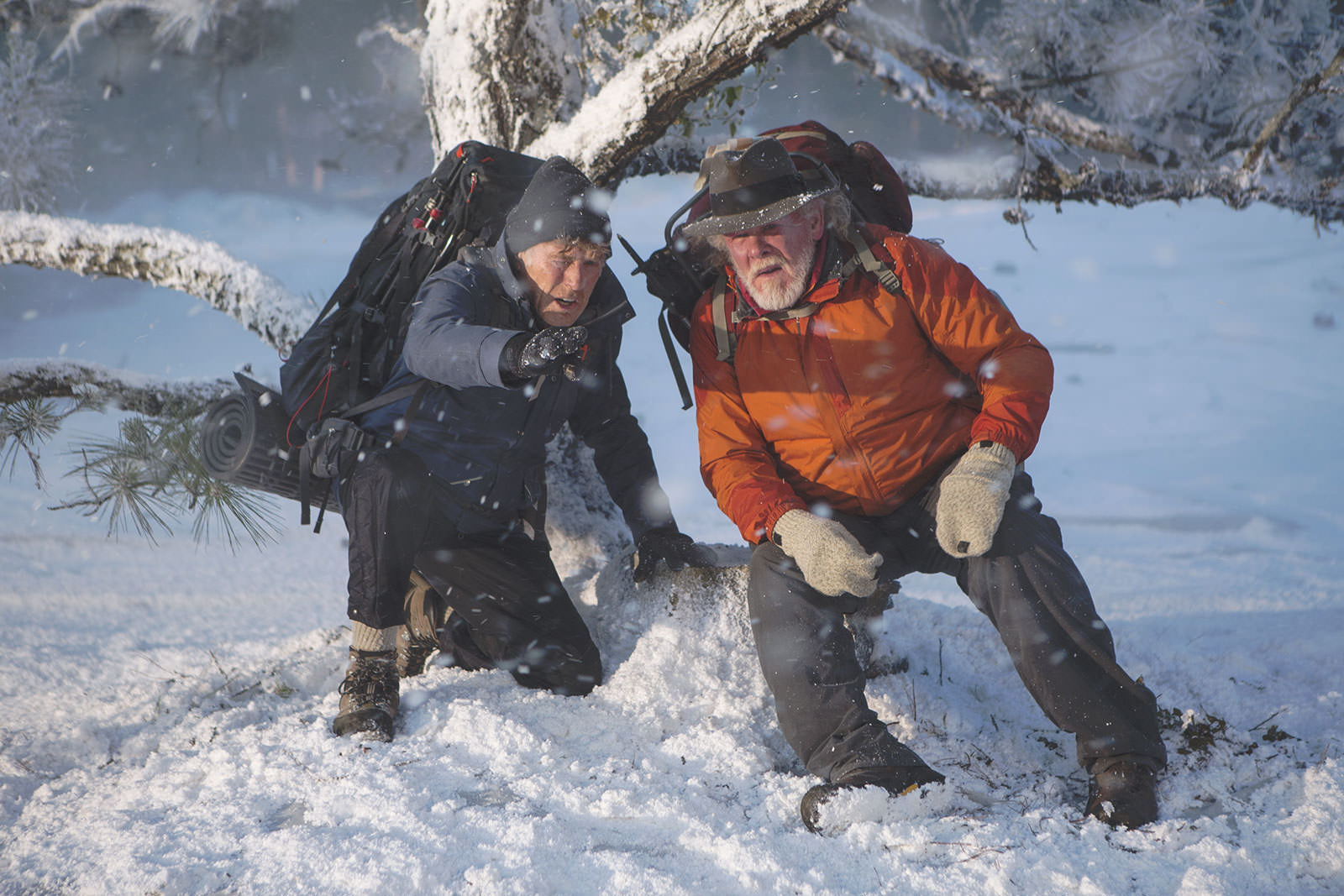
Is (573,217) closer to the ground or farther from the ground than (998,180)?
closer to the ground

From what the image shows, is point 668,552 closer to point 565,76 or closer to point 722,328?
point 722,328

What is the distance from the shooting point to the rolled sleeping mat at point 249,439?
2742 millimetres

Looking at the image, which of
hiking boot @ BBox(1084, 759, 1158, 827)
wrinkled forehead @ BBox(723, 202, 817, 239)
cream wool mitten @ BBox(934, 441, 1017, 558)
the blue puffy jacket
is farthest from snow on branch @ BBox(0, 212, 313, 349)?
hiking boot @ BBox(1084, 759, 1158, 827)

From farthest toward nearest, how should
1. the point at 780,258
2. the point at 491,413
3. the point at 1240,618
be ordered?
the point at 1240,618 → the point at 491,413 → the point at 780,258

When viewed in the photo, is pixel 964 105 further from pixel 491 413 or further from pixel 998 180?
pixel 491 413

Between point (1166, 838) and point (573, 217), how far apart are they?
2.20 metres

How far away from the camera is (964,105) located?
452cm

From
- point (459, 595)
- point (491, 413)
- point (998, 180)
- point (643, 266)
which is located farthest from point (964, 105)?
point (459, 595)

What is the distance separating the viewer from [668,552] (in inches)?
115

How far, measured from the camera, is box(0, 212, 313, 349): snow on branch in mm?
3750

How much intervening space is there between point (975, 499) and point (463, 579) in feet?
5.91

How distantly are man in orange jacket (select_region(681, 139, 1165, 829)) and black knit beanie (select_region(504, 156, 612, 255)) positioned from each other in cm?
29

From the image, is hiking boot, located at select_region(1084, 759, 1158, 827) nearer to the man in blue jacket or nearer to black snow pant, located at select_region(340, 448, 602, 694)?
the man in blue jacket

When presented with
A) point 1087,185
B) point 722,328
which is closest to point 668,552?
point 722,328
